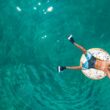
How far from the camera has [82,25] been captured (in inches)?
345

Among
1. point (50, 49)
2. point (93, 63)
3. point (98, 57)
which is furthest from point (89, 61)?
point (50, 49)

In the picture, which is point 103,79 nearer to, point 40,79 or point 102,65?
point 102,65

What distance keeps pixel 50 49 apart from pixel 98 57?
1.68m

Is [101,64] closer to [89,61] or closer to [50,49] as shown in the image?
[89,61]

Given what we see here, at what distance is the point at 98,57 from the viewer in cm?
813

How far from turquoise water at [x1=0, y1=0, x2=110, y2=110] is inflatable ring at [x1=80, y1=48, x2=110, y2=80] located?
0.67ft

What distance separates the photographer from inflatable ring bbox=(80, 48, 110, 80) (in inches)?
322

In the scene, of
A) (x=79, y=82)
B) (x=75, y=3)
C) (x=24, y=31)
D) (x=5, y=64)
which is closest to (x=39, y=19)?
(x=24, y=31)

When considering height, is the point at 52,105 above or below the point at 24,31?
below

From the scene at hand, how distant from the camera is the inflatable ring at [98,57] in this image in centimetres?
819

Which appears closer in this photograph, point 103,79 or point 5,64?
point 103,79

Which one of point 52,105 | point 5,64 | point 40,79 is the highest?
point 5,64

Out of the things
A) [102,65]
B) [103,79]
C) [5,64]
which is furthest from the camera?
[5,64]

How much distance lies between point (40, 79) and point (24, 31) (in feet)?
5.67
